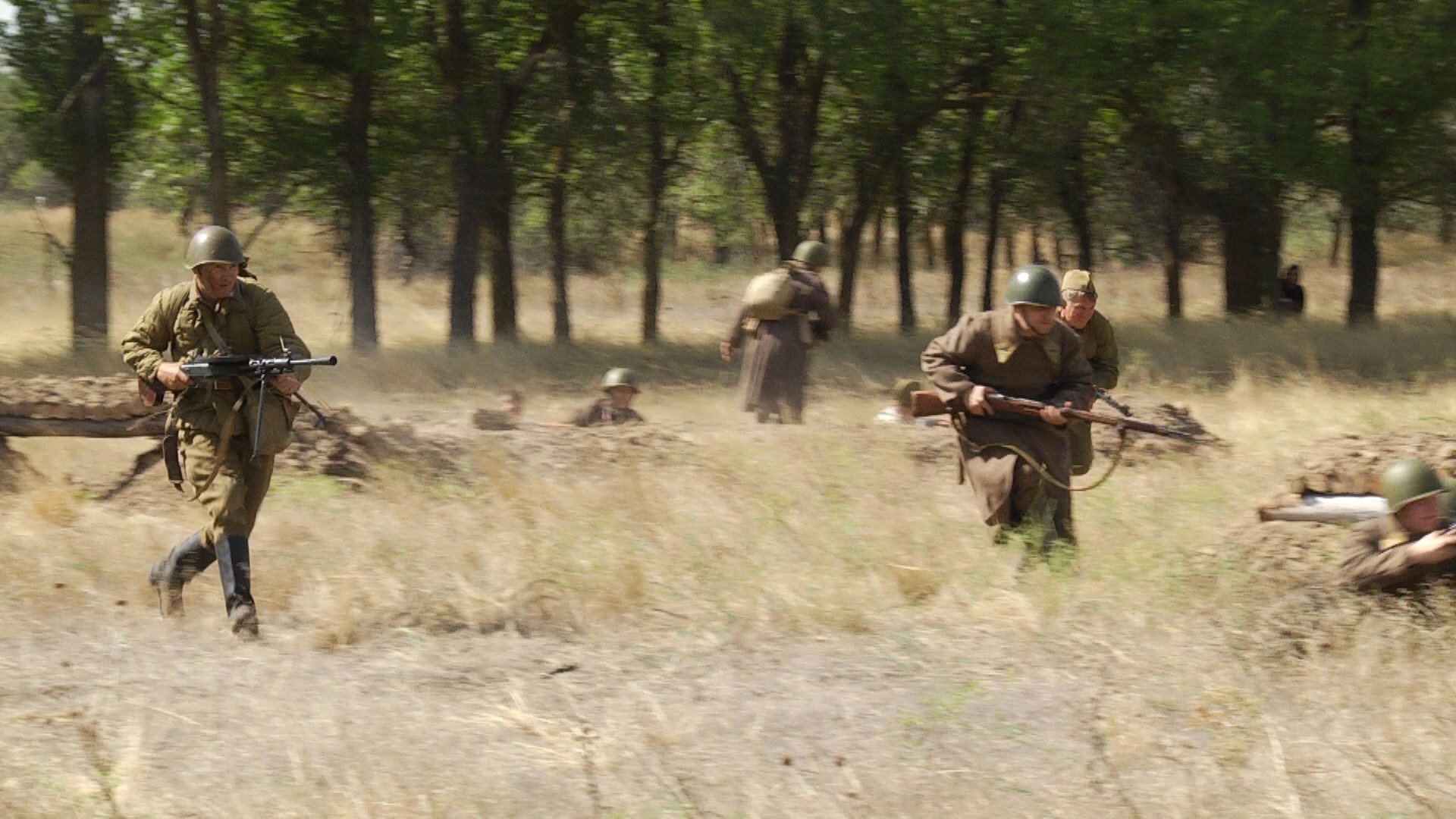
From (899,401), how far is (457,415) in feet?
17.8

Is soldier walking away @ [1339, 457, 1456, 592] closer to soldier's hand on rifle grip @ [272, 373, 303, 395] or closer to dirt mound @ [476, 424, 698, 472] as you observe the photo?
soldier's hand on rifle grip @ [272, 373, 303, 395]

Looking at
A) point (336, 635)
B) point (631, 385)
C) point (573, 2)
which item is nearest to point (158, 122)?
point (573, 2)

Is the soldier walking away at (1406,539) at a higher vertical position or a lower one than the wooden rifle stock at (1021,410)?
lower

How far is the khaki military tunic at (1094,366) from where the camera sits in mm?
9500

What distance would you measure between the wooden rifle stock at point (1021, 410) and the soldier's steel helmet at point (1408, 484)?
1.35 meters

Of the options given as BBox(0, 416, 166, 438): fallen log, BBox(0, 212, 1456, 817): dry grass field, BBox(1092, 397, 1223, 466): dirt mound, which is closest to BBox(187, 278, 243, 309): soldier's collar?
BBox(0, 212, 1456, 817): dry grass field

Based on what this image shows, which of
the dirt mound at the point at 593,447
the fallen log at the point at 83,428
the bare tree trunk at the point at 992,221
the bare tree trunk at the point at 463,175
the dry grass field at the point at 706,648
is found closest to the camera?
the dry grass field at the point at 706,648

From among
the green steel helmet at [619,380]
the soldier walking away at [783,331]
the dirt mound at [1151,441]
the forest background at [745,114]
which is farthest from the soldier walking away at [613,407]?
the forest background at [745,114]

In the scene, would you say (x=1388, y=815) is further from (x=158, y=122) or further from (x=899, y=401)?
(x=158, y=122)

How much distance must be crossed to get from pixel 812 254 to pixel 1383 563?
6.88 metres

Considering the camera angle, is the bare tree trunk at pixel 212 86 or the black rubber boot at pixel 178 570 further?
the bare tree trunk at pixel 212 86

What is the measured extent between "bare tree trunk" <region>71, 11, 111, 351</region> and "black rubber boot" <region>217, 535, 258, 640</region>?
16.5 metres

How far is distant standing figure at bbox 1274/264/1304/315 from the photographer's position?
2775cm

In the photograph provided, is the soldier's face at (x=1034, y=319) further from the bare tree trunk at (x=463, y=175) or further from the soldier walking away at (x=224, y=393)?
the bare tree trunk at (x=463, y=175)
